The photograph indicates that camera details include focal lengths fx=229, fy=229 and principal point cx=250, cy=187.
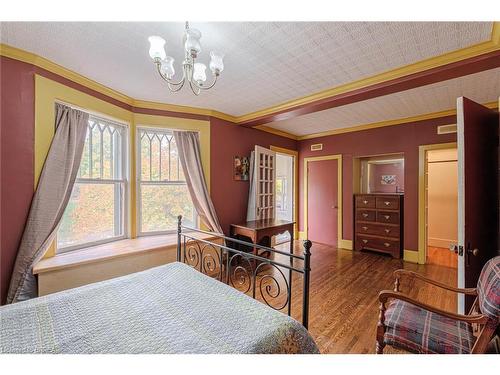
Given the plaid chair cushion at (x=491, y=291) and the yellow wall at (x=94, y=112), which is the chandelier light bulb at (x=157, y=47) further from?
the plaid chair cushion at (x=491, y=291)

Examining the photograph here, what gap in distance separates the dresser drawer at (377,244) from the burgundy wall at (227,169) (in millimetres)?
2387

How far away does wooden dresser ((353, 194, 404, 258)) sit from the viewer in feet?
13.3

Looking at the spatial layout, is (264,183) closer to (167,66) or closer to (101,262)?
(101,262)

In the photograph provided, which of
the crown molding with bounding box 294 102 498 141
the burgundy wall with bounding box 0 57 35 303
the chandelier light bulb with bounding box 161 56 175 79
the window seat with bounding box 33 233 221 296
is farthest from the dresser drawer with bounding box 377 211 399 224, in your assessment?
the burgundy wall with bounding box 0 57 35 303

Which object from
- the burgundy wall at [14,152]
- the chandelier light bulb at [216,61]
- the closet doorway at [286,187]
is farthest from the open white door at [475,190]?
the burgundy wall at [14,152]

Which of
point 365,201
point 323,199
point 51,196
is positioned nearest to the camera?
point 51,196

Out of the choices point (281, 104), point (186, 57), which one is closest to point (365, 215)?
point (281, 104)

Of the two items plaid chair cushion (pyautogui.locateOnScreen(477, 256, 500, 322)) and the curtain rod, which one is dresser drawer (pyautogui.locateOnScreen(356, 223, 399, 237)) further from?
the curtain rod

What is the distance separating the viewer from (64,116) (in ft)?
7.62

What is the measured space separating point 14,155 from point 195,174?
6.06 ft

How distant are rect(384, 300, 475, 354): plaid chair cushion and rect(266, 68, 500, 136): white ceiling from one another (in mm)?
2540

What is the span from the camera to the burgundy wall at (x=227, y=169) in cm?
359

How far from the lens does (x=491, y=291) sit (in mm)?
1271
